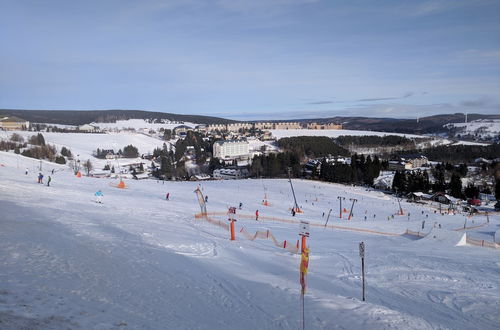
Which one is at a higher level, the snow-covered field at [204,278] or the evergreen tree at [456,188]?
the snow-covered field at [204,278]

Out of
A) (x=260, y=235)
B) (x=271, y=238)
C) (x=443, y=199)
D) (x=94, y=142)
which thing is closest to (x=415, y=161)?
(x=443, y=199)

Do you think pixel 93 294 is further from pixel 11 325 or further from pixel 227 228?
pixel 227 228

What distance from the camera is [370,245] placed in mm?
19172

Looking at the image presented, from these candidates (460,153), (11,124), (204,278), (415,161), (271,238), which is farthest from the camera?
(11,124)

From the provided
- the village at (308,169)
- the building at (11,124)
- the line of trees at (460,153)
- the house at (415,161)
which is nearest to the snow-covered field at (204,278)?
the village at (308,169)

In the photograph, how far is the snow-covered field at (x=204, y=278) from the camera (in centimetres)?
775

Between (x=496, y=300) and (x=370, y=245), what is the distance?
874 cm

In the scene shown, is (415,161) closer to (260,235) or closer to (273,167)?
(273,167)

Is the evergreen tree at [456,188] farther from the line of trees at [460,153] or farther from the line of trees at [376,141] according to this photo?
the line of trees at [376,141]

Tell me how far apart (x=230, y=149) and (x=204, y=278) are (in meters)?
Result: 126

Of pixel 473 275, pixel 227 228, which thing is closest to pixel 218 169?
pixel 227 228

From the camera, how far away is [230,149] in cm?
13612

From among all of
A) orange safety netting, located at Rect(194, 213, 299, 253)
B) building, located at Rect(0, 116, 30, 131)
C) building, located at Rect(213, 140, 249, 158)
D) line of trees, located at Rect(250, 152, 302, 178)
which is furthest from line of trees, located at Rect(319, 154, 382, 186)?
building, located at Rect(0, 116, 30, 131)

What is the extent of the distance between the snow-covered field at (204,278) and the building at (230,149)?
113 meters
